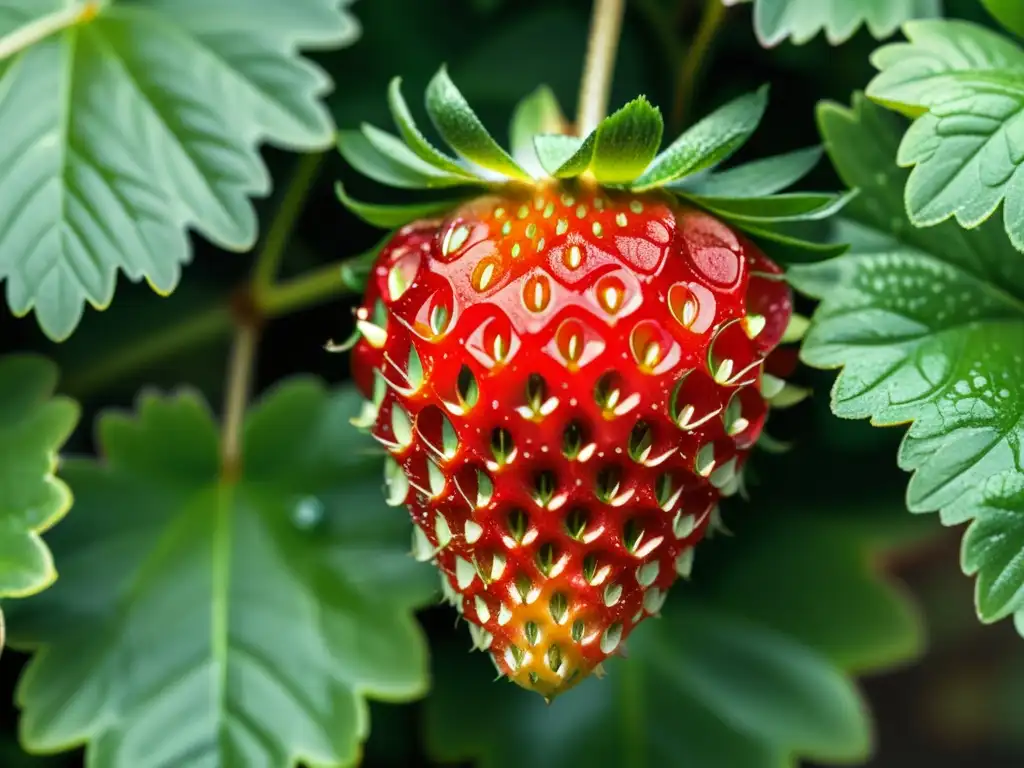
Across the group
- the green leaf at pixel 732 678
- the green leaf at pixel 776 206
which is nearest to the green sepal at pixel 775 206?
the green leaf at pixel 776 206

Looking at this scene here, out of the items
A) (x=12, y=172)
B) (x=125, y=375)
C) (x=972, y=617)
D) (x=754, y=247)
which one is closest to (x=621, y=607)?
(x=754, y=247)

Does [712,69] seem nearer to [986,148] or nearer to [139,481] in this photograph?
[986,148]

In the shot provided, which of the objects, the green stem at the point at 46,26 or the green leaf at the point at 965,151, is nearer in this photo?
the green leaf at the point at 965,151

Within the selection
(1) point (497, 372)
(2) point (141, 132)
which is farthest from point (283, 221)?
(1) point (497, 372)

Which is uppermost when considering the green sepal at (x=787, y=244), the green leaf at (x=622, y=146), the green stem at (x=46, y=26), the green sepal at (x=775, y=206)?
the green stem at (x=46, y=26)

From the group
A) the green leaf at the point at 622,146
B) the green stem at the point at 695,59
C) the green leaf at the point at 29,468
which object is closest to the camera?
the green leaf at the point at 622,146

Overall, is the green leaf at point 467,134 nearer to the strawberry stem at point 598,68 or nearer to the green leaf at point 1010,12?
the strawberry stem at point 598,68
